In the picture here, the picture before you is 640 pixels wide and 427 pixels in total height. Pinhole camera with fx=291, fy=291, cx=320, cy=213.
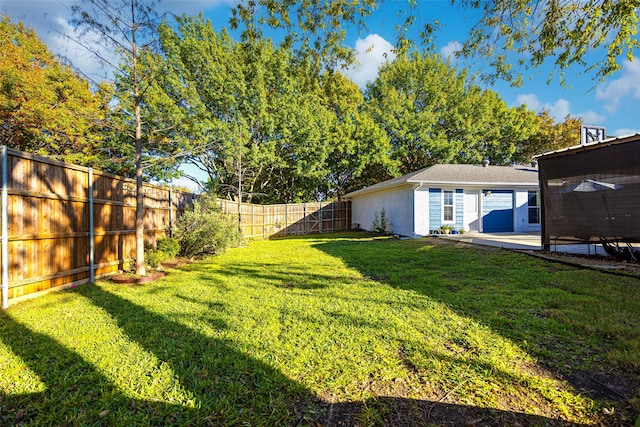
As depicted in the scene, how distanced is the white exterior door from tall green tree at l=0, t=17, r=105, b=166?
16.3 metres

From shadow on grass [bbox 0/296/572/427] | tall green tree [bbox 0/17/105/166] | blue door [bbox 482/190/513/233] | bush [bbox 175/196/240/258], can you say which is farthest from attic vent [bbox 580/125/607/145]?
tall green tree [bbox 0/17/105/166]

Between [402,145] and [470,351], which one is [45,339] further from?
[402,145]

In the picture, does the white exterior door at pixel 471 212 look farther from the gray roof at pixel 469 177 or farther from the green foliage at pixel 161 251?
the green foliage at pixel 161 251

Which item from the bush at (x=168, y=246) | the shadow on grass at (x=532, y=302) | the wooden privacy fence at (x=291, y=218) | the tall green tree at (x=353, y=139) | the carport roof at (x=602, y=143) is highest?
the tall green tree at (x=353, y=139)

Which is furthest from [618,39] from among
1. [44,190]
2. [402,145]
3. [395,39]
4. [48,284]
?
[402,145]

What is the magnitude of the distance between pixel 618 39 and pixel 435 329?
5.32 m

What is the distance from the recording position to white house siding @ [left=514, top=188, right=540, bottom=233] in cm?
1354

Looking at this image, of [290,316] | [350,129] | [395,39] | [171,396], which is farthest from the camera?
[350,129]

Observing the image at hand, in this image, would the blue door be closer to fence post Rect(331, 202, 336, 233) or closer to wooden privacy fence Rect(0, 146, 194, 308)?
fence post Rect(331, 202, 336, 233)

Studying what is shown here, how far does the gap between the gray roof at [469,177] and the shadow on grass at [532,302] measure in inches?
203

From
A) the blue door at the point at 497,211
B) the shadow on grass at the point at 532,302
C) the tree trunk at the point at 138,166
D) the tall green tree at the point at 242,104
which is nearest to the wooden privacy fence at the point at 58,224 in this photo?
the tree trunk at the point at 138,166

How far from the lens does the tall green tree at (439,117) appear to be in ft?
74.3

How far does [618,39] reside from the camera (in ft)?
14.7

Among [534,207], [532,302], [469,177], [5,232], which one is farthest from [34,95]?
[534,207]
